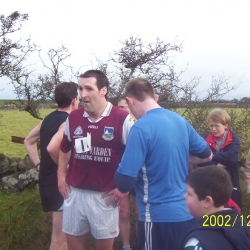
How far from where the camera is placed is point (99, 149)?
9.87 feet

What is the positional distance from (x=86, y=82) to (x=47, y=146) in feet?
2.61

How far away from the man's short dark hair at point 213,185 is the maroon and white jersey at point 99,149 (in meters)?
1.00

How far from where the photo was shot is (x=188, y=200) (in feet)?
7.16

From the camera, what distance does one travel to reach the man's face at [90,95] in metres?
3.08

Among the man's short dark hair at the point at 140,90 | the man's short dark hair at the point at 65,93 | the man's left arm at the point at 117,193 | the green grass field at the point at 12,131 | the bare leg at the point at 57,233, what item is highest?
the man's short dark hair at the point at 140,90

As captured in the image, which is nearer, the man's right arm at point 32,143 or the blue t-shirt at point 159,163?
the blue t-shirt at point 159,163

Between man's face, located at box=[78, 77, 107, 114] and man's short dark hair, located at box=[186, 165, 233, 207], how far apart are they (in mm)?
1226

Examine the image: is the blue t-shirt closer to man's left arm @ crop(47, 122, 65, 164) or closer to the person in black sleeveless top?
man's left arm @ crop(47, 122, 65, 164)

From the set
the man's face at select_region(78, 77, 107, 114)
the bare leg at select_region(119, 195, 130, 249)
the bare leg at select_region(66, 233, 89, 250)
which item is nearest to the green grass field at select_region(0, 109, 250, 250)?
the bare leg at select_region(119, 195, 130, 249)

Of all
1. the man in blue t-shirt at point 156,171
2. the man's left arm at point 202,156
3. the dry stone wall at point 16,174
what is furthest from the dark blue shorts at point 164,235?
the dry stone wall at point 16,174

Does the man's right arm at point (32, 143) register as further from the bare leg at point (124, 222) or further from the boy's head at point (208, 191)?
the boy's head at point (208, 191)

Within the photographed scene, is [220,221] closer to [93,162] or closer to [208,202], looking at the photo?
[208,202]

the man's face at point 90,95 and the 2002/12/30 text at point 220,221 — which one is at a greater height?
the man's face at point 90,95

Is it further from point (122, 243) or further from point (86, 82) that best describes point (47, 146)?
point (122, 243)
